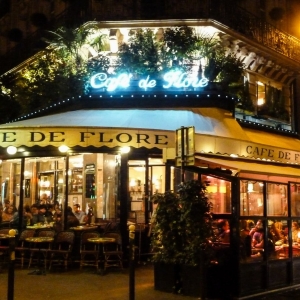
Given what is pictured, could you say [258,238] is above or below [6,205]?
below

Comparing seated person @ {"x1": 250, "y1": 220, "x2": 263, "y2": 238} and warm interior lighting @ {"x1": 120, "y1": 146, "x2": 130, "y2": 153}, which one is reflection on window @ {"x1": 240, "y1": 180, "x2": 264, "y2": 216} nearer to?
seated person @ {"x1": 250, "y1": 220, "x2": 263, "y2": 238}

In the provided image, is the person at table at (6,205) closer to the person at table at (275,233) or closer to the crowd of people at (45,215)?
the crowd of people at (45,215)

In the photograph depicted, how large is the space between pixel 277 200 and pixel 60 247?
5.50 metres

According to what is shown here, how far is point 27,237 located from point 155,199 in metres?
4.64

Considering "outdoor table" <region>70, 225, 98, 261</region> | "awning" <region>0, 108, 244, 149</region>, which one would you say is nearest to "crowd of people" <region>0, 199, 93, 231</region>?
"outdoor table" <region>70, 225, 98, 261</region>

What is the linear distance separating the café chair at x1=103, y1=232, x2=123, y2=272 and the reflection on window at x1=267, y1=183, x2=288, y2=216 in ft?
12.7

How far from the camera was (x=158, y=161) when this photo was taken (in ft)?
46.7

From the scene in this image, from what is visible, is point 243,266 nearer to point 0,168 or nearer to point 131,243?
point 131,243

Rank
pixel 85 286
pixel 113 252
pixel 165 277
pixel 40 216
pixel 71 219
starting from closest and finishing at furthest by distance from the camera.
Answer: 1. pixel 165 277
2. pixel 85 286
3. pixel 113 252
4. pixel 71 219
5. pixel 40 216

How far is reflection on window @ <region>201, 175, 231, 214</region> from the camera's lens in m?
9.85

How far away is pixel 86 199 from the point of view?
14.2m

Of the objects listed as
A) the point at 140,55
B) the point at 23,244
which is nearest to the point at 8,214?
the point at 23,244

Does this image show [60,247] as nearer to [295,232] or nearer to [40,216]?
[40,216]

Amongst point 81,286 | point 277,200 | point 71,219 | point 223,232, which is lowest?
point 81,286
